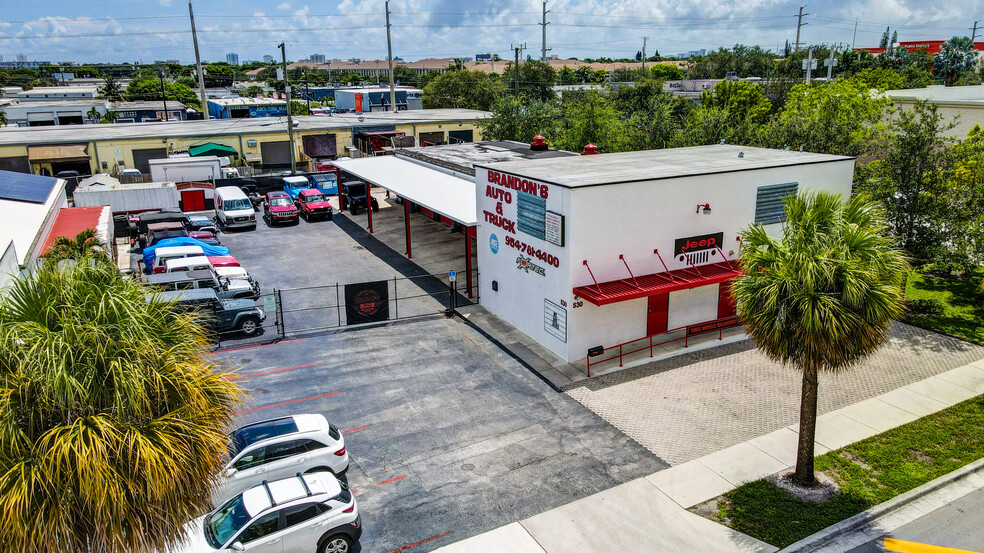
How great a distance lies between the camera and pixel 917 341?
22.3 m

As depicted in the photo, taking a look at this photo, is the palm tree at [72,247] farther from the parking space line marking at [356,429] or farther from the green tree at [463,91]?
the green tree at [463,91]

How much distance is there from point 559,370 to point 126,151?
45.7m

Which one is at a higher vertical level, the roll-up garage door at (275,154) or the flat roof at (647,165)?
the flat roof at (647,165)

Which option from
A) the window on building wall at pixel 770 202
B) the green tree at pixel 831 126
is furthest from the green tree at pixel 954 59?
the window on building wall at pixel 770 202

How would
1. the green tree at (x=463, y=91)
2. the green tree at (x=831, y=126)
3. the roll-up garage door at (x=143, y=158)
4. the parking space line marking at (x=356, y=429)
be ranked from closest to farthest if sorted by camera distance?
1. the parking space line marking at (x=356, y=429)
2. the green tree at (x=831, y=126)
3. the roll-up garage door at (x=143, y=158)
4. the green tree at (x=463, y=91)

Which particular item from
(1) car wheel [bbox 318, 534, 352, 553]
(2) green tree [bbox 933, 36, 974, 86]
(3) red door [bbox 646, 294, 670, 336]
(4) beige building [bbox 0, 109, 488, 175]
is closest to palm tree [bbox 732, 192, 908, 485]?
(3) red door [bbox 646, 294, 670, 336]

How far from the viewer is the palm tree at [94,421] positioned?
7688 mm

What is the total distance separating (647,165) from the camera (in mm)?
24188

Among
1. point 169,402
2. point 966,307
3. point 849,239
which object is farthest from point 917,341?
point 169,402

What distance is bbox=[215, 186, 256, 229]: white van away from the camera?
126 ft

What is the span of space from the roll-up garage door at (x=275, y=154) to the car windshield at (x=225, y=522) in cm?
4871

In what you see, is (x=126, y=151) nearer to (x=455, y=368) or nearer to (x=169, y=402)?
(x=455, y=368)

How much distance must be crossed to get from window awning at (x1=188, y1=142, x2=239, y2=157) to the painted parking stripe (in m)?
52.4

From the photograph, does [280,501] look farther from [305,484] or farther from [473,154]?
[473,154]
